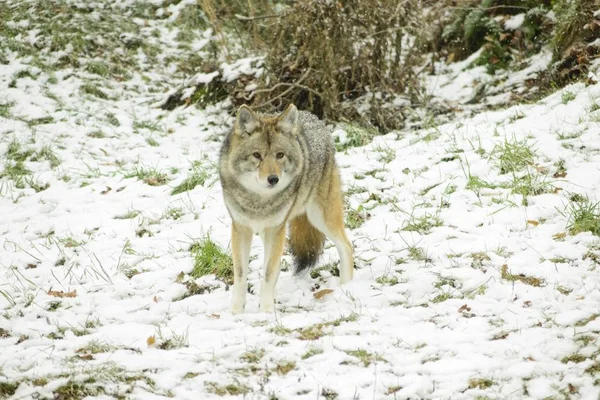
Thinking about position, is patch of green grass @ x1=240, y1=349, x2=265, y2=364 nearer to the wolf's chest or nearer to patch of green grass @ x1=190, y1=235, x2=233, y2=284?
the wolf's chest

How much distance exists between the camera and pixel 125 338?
12.9ft

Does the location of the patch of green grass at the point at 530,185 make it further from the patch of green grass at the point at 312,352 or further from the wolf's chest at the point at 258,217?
the patch of green grass at the point at 312,352

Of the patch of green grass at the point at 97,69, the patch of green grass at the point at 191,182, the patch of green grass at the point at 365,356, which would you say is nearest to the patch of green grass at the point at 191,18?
the patch of green grass at the point at 97,69

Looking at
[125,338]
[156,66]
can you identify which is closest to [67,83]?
[156,66]

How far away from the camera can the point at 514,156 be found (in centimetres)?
626

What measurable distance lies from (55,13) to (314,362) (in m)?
11.1

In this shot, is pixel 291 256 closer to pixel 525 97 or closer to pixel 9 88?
pixel 525 97

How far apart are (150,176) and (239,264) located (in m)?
3.24

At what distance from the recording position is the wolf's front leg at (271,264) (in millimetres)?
4574

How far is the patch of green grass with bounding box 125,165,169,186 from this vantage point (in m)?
7.29

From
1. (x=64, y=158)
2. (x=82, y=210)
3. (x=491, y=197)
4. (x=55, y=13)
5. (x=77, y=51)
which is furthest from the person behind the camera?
(x=55, y=13)

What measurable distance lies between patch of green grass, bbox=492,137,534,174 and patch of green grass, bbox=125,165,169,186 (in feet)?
13.3

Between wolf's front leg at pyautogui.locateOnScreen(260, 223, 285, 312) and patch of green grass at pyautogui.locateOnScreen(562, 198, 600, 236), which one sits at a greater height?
patch of green grass at pyautogui.locateOnScreen(562, 198, 600, 236)

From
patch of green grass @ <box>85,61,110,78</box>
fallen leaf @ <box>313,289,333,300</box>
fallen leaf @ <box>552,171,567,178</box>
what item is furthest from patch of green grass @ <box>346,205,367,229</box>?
patch of green grass @ <box>85,61,110,78</box>
